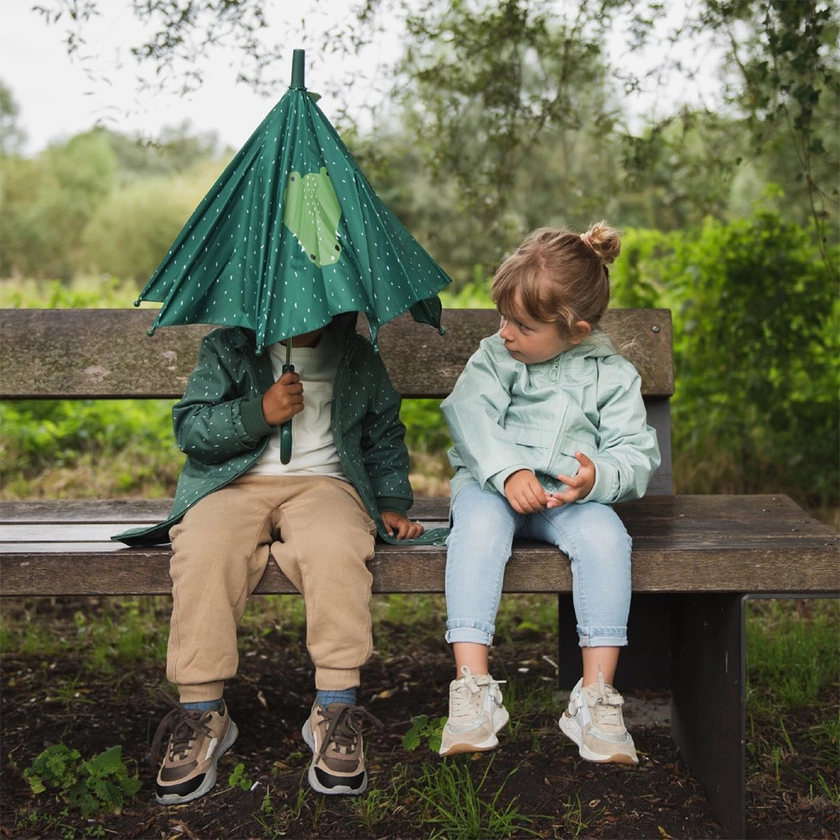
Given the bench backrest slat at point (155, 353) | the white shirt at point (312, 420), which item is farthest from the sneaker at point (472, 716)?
the bench backrest slat at point (155, 353)

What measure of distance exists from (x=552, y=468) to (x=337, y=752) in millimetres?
815

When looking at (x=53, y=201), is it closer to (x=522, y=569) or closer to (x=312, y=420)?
(x=312, y=420)

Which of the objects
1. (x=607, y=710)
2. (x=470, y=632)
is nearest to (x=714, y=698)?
(x=607, y=710)

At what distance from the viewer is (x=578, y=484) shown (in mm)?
2322

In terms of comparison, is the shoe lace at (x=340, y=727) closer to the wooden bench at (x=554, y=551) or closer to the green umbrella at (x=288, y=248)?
the wooden bench at (x=554, y=551)

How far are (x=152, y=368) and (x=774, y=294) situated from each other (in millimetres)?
3013

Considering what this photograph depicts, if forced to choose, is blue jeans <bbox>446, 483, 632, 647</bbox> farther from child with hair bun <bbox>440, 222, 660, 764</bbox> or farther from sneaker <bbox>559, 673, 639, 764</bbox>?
sneaker <bbox>559, 673, 639, 764</bbox>

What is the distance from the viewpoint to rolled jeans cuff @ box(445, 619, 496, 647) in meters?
2.19

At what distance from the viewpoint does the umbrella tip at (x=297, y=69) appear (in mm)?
2438

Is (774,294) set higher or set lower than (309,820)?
higher

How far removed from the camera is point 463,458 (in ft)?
8.18

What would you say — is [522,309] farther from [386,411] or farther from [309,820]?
[309,820]

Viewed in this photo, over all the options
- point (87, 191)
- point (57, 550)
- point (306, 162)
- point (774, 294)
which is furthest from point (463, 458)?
point (87, 191)

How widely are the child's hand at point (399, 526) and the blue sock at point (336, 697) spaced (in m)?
0.42
